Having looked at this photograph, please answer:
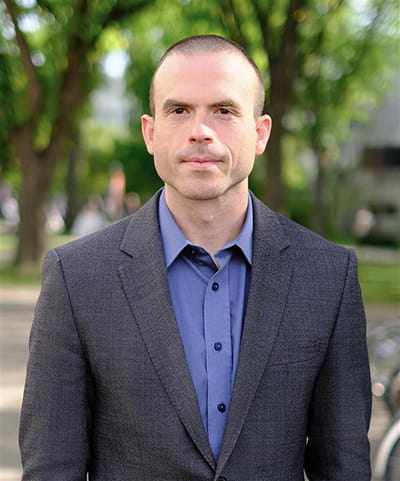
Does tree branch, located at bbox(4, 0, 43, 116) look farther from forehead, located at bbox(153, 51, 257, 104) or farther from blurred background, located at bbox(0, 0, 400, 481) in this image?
forehead, located at bbox(153, 51, 257, 104)

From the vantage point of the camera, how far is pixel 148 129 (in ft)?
9.01

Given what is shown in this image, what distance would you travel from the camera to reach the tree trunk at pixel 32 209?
22578mm

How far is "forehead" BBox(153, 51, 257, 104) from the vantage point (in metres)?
2.58

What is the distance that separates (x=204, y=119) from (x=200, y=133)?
42 millimetres

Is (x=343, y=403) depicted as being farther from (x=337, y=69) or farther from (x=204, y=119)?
(x=337, y=69)

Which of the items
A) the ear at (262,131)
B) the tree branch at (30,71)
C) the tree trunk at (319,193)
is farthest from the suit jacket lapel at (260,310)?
the tree trunk at (319,193)

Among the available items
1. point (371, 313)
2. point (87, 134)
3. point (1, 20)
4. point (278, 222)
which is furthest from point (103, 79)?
point (87, 134)

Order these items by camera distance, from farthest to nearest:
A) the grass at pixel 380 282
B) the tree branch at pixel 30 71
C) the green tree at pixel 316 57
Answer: the tree branch at pixel 30 71
the grass at pixel 380 282
the green tree at pixel 316 57

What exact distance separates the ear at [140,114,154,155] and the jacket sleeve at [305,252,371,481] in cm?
58

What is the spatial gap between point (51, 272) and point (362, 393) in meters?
0.80

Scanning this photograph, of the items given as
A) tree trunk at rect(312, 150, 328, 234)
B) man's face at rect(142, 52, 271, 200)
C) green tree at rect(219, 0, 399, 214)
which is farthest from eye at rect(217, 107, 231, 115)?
tree trunk at rect(312, 150, 328, 234)

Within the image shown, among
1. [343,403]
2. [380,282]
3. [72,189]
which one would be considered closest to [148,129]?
[343,403]

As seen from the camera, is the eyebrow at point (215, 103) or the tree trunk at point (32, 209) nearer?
the eyebrow at point (215, 103)

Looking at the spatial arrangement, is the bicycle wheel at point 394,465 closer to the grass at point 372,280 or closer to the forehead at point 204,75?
the forehead at point 204,75
